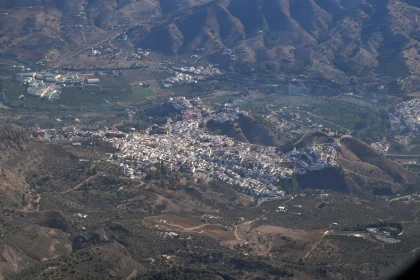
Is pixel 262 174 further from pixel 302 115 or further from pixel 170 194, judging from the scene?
pixel 302 115

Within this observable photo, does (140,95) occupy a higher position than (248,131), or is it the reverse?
(248,131)

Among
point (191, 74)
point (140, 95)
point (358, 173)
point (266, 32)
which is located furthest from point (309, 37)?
point (358, 173)

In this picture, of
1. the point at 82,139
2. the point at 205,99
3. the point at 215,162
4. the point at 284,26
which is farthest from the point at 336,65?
the point at 82,139

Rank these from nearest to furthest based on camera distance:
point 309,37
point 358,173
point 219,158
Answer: point 358,173 → point 219,158 → point 309,37

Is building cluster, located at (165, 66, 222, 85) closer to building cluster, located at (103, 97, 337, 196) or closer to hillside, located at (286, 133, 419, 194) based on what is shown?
building cluster, located at (103, 97, 337, 196)

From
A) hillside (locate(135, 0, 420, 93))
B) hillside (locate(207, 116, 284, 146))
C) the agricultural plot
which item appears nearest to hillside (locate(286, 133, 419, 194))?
hillside (locate(207, 116, 284, 146))

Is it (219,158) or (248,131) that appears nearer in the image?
(219,158)

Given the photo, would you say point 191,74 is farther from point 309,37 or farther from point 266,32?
point 309,37
